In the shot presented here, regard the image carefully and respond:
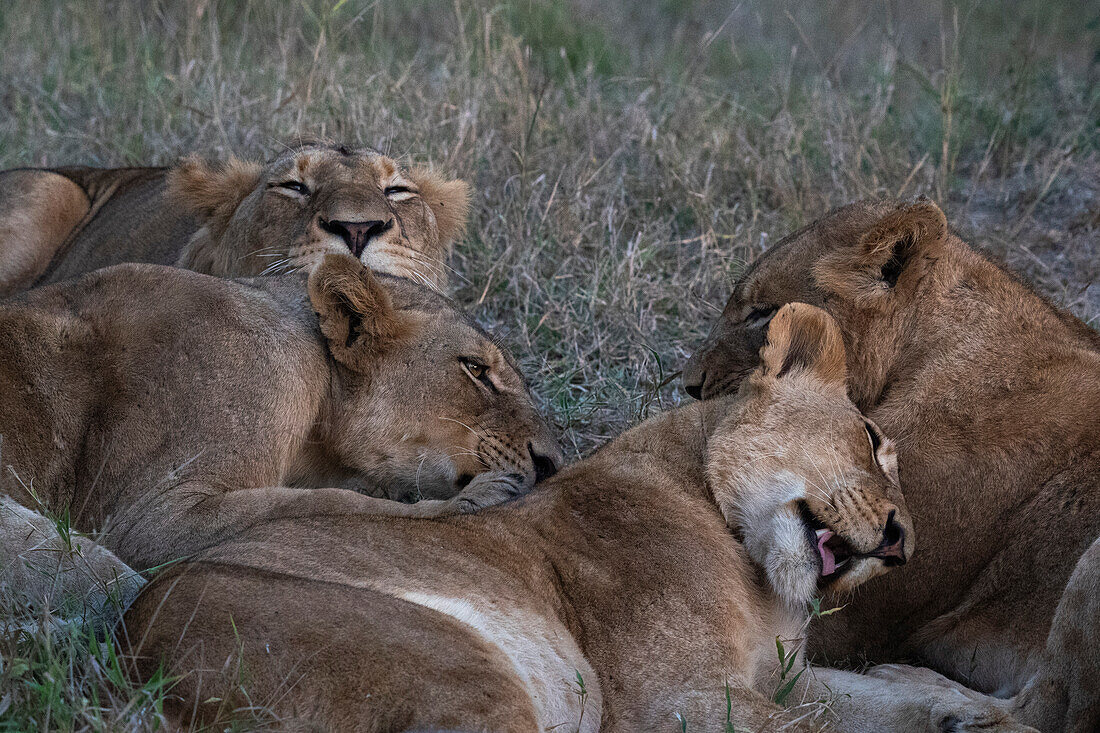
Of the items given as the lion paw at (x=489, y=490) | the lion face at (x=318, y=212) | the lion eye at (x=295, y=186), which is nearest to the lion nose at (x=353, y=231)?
the lion face at (x=318, y=212)

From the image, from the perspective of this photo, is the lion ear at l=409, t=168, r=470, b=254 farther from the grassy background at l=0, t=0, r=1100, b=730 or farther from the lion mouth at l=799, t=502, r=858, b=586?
the lion mouth at l=799, t=502, r=858, b=586

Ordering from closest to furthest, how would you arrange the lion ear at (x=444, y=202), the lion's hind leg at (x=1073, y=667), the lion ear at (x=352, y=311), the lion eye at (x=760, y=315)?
the lion's hind leg at (x=1073, y=667) < the lion ear at (x=352, y=311) < the lion eye at (x=760, y=315) < the lion ear at (x=444, y=202)

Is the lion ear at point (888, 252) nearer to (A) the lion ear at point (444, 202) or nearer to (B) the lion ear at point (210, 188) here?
(A) the lion ear at point (444, 202)

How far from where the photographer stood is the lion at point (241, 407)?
10.6 feet

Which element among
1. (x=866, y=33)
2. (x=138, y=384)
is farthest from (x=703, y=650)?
(x=866, y=33)

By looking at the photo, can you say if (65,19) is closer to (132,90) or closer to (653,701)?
(132,90)

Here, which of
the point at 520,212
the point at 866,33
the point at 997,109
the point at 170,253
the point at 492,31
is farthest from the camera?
the point at 866,33

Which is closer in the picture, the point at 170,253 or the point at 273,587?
the point at 273,587

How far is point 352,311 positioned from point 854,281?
4.76 ft

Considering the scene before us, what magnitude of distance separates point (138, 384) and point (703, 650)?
1646 millimetres

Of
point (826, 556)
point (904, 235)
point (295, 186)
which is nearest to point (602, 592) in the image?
point (826, 556)

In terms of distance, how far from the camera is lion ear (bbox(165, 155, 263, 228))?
4957 mm

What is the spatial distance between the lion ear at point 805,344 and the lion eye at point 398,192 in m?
2.03

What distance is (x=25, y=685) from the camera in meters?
2.40
